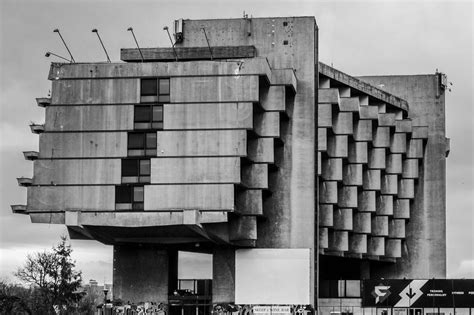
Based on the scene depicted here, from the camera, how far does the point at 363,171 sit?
4508 inches

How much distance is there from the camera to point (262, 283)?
3725 inches

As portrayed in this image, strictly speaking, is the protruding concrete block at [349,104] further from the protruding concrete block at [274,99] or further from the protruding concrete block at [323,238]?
the protruding concrete block at [274,99]

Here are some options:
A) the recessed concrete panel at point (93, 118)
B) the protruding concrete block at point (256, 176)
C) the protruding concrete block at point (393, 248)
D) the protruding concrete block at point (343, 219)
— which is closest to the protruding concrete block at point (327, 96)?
the protruding concrete block at point (343, 219)

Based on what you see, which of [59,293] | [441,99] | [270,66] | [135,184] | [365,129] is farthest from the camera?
[441,99]

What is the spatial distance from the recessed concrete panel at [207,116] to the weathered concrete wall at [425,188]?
36.3m

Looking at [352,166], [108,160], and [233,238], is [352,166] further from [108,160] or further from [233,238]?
[108,160]

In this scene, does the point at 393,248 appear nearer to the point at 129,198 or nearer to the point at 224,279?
the point at 224,279

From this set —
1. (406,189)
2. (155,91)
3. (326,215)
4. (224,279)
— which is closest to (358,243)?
(326,215)

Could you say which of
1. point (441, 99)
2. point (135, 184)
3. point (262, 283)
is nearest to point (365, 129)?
point (441, 99)

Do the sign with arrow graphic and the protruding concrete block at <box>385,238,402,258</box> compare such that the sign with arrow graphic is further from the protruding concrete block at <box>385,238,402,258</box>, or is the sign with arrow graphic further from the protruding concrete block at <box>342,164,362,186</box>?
the protruding concrete block at <box>385,238,402,258</box>

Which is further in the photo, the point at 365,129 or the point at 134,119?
the point at 365,129

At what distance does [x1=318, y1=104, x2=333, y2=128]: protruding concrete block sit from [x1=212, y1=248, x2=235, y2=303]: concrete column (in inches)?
609

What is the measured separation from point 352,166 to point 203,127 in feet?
85.9

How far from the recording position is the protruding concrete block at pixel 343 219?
108 metres
